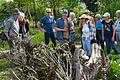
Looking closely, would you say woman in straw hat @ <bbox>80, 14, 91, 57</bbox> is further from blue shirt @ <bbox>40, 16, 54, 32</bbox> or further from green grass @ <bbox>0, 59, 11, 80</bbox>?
green grass @ <bbox>0, 59, 11, 80</bbox>

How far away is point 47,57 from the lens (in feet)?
24.2

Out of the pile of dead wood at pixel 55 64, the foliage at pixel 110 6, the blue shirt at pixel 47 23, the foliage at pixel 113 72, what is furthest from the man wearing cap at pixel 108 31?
the foliage at pixel 110 6

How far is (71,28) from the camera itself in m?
12.2

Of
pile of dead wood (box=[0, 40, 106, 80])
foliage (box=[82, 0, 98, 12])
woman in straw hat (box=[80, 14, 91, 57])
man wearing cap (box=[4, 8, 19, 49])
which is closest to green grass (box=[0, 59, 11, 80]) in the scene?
man wearing cap (box=[4, 8, 19, 49])

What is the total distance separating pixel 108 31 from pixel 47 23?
70.3 inches

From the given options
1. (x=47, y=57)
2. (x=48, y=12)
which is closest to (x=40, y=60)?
(x=47, y=57)

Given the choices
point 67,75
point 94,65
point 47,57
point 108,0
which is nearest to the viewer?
point 67,75

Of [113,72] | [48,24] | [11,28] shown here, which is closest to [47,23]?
[48,24]

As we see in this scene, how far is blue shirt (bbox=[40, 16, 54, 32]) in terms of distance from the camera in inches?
496

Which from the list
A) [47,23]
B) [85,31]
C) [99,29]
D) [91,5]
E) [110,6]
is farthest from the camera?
[91,5]

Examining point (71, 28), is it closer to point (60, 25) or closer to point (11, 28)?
point (60, 25)

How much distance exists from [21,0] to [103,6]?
6.80 m

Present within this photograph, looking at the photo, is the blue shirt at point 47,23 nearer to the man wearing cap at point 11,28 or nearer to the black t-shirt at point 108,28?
the man wearing cap at point 11,28

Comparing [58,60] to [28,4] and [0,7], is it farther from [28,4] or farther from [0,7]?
[0,7]
